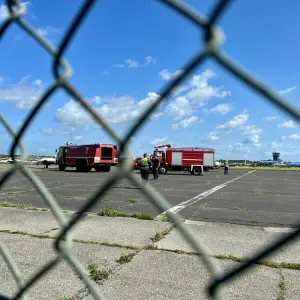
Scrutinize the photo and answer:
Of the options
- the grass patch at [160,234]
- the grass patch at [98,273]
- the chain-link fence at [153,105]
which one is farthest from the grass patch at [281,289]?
the chain-link fence at [153,105]

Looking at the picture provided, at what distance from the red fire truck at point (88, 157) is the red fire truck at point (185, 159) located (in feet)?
13.4

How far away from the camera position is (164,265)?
A: 159 inches

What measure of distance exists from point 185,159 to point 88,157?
26.9ft

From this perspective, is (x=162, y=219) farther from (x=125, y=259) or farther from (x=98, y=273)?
(x=98, y=273)

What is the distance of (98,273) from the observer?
3.71 m

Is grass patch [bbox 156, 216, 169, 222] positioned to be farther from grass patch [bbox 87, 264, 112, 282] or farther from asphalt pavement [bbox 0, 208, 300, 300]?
grass patch [bbox 87, 264, 112, 282]

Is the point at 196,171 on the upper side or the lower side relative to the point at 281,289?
lower

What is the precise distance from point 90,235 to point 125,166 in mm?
4649

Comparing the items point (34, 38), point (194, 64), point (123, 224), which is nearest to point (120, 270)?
point (123, 224)

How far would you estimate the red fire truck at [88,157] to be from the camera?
31.1m

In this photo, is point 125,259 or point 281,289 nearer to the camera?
point 281,289

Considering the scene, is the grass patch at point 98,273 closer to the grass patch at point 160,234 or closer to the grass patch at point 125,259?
the grass patch at point 125,259

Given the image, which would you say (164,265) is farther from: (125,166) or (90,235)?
(125,166)

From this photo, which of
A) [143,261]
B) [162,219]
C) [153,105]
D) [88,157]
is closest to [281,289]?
[143,261]
